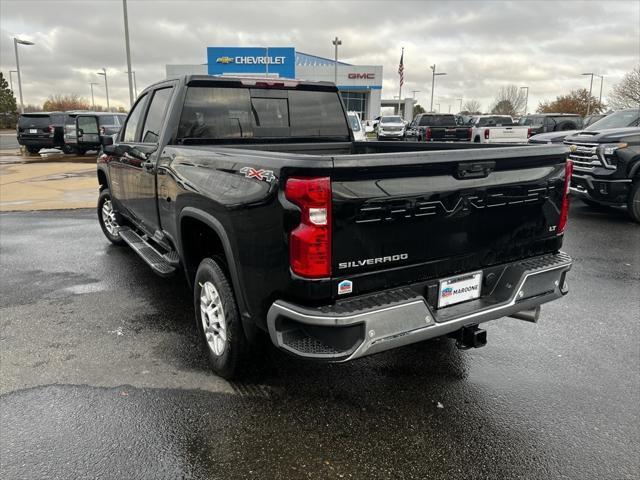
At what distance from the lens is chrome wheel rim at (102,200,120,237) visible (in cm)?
689

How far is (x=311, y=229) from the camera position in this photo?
2439 mm

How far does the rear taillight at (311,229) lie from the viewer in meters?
2.41

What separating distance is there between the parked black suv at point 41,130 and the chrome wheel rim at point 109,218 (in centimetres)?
1970

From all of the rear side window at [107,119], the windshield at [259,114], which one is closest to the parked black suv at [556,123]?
the rear side window at [107,119]

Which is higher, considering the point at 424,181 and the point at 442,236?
the point at 424,181

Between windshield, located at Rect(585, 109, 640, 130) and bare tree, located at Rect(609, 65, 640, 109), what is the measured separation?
4101 cm

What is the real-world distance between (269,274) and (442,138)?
898 inches

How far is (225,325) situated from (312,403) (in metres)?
0.74

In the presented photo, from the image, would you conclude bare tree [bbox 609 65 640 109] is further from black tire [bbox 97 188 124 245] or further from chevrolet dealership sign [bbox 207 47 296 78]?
black tire [bbox 97 188 124 245]

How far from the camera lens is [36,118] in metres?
24.2

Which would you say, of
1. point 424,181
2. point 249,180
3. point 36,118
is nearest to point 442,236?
point 424,181

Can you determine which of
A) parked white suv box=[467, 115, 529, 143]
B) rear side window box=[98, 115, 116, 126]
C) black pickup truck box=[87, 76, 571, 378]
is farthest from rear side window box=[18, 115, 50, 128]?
black pickup truck box=[87, 76, 571, 378]

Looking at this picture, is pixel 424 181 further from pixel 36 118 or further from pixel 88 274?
pixel 36 118

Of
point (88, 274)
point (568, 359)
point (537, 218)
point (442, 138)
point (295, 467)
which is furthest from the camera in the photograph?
point (442, 138)
